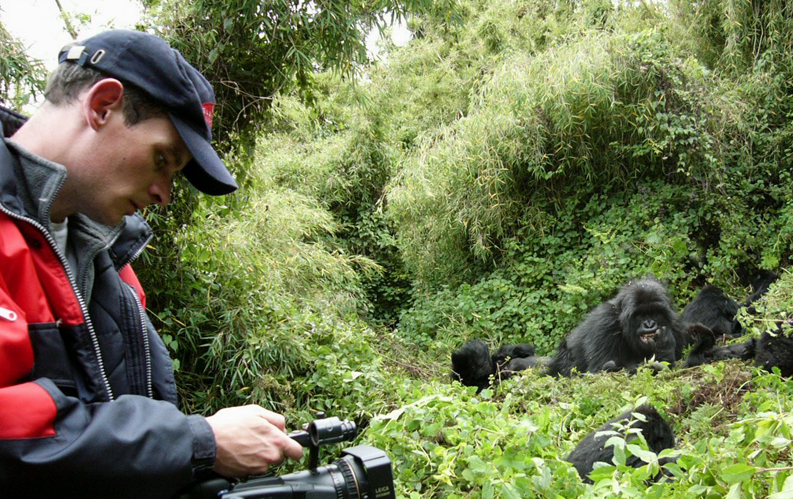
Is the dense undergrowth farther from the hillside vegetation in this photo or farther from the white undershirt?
the white undershirt

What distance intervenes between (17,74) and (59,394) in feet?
8.20

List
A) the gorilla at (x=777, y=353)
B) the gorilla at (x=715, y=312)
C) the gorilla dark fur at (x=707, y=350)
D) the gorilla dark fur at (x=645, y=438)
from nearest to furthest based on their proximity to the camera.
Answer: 1. the gorilla dark fur at (x=645, y=438)
2. the gorilla at (x=777, y=353)
3. the gorilla dark fur at (x=707, y=350)
4. the gorilla at (x=715, y=312)

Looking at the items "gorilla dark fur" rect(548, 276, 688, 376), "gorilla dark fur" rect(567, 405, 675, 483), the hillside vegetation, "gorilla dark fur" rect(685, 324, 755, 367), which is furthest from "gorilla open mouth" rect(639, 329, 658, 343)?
"gorilla dark fur" rect(567, 405, 675, 483)

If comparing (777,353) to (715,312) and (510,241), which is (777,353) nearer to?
(715,312)

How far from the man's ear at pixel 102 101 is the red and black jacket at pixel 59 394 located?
0.41ft

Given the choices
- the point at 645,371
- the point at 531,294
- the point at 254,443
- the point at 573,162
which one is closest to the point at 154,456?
the point at 254,443

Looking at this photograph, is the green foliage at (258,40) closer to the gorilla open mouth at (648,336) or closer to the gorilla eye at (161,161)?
the gorilla eye at (161,161)

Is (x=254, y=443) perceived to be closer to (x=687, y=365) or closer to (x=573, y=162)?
(x=687, y=365)

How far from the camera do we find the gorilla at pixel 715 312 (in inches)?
204

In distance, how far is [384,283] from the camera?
917 cm

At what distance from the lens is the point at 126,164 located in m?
1.31

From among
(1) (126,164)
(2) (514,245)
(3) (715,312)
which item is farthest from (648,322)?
(1) (126,164)

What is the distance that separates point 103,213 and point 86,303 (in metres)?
0.19

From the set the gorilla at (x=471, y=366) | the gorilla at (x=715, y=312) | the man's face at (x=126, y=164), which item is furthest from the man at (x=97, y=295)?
the gorilla at (x=715, y=312)
